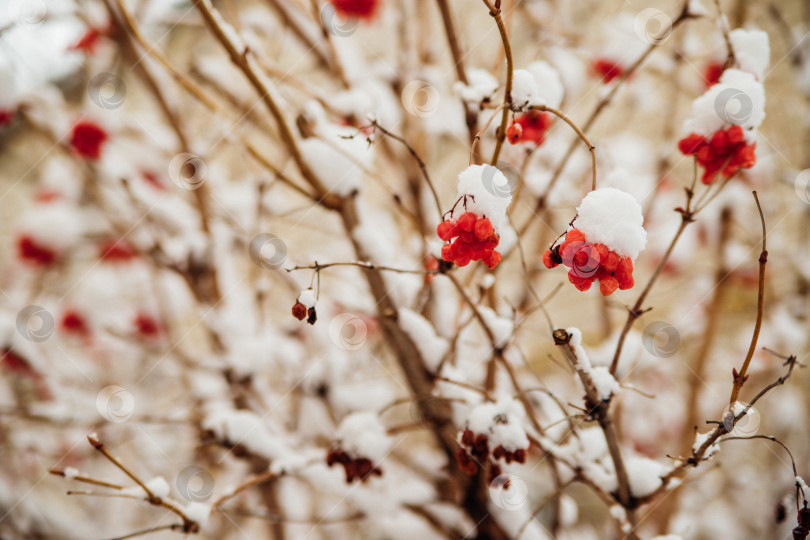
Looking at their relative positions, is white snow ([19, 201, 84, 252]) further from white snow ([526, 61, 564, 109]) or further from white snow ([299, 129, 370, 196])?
white snow ([526, 61, 564, 109])

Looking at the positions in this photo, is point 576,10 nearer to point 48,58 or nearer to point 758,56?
point 758,56

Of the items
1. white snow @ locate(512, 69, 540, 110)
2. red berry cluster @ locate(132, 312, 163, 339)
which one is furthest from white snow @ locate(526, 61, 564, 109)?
red berry cluster @ locate(132, 312, 163, 339)

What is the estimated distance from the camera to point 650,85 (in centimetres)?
241

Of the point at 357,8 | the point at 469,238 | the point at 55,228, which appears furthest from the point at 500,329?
the point at 55,228

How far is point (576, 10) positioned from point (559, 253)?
8.67ft

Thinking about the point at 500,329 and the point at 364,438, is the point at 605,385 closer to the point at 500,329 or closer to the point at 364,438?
the point at 500,329

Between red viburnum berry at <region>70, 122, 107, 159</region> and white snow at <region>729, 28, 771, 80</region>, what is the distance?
201 cm

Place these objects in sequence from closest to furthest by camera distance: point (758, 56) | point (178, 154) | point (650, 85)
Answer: point (758, 56), point (178, 154), point (650, 85)

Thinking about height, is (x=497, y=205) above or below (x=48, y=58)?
below

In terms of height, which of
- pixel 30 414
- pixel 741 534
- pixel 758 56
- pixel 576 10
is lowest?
pixel 30 414

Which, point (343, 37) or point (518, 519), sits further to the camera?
point (343, 37)

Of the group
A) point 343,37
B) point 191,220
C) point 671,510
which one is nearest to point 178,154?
point 191,220

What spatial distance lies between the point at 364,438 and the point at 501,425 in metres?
0.34

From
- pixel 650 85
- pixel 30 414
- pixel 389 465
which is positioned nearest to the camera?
pixel 30 414
